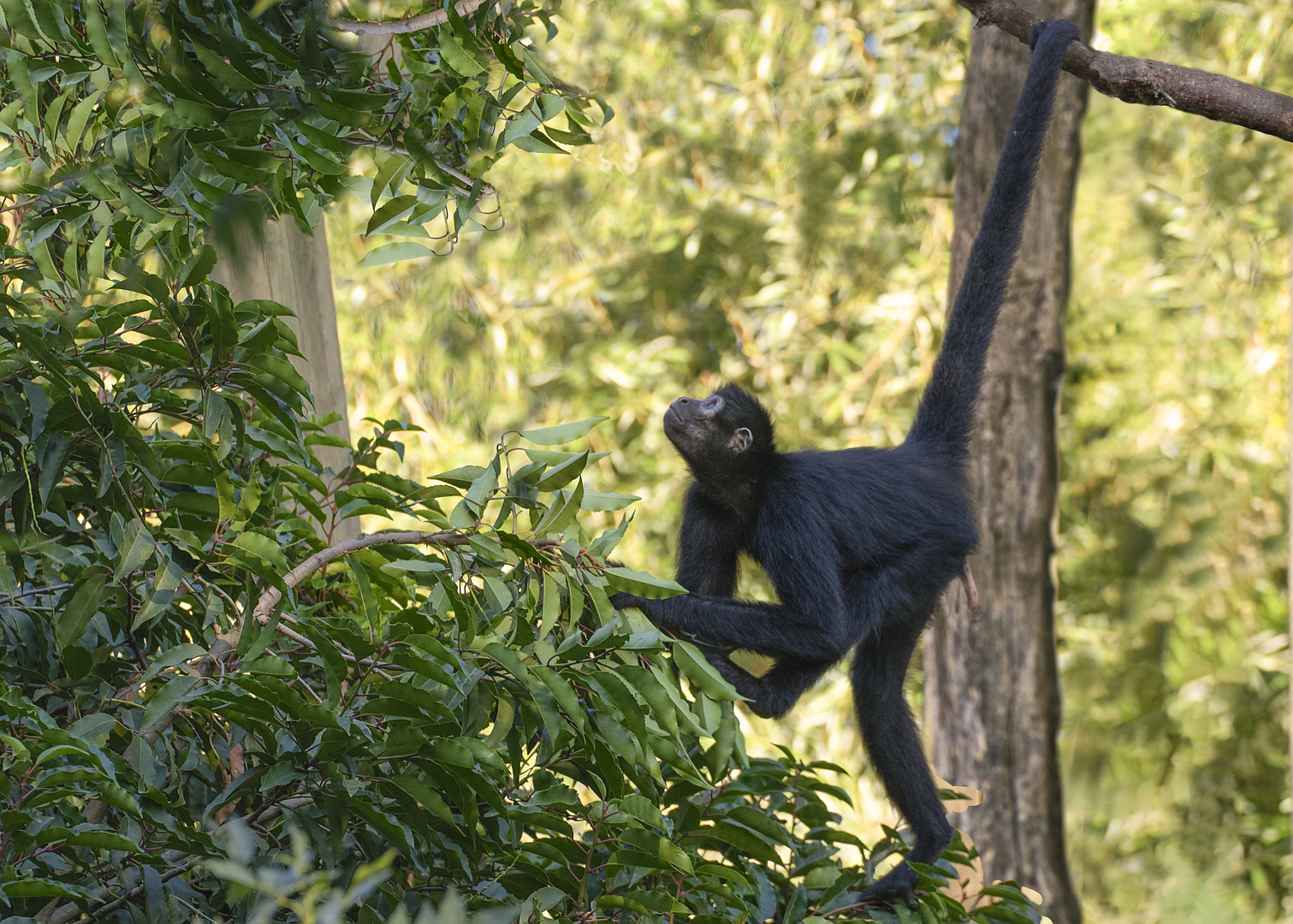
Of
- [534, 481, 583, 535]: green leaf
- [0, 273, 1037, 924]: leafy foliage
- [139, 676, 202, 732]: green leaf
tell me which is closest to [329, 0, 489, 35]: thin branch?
[0, 273, 1037, 924]: leafy foliage

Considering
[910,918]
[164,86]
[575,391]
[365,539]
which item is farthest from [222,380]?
[575,391]

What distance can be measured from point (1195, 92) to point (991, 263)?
26.6 inches

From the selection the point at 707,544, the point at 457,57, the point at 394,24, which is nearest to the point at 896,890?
the point at 707,544

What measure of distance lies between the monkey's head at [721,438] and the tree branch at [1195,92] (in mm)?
1064

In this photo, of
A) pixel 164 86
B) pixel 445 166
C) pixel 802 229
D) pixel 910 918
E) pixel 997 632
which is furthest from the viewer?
pixel 802 229

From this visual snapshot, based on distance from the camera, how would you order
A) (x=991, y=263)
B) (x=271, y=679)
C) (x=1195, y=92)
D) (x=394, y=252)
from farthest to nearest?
(x=991, y=263), (x=1195, y=92), (x=394, y=252), (x=271, y=679)

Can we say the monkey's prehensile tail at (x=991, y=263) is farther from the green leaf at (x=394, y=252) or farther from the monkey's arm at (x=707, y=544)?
Result: the green leaf at (x=394, y=252)

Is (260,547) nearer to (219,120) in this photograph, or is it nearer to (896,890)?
(219,120)

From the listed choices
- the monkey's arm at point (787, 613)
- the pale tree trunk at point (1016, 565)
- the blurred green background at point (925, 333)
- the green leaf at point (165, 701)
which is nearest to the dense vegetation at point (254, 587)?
the green leaf at point (165, 701)

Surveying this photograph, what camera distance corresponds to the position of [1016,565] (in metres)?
5.27

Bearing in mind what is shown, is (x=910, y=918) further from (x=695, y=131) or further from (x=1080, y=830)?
(x=1080, y=830)

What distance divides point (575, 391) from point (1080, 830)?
524 cm

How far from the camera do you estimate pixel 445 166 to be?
6.54ft

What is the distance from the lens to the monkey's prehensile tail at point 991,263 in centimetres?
253
